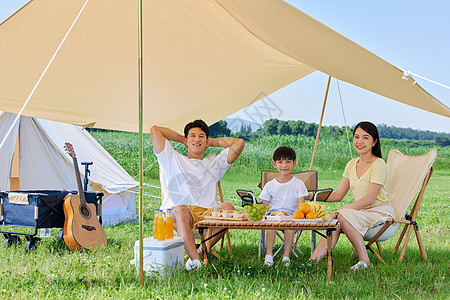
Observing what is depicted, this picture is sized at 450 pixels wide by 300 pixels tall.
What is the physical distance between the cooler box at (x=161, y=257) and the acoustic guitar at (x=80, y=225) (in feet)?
4.03

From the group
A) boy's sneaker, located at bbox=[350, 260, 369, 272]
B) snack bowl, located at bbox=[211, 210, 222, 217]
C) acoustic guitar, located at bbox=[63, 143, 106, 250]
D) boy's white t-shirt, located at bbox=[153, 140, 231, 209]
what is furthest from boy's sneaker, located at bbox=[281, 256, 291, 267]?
acoustic guitar, located at bbox=[63, 143, 106, 250]

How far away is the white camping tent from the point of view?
5145 mm

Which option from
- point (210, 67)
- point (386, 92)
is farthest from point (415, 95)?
point (210, 67)

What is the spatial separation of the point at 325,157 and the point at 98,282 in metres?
11.1

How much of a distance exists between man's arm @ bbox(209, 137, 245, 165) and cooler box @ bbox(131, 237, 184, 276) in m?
0.94

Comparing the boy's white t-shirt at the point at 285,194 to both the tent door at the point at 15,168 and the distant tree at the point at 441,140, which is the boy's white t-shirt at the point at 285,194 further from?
the distant tree at the point at 441,140

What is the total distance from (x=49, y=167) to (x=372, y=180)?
3.68 meters

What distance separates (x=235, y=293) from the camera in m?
2.38

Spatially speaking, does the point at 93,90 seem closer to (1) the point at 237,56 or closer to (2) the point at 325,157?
(1) the point at 237,56

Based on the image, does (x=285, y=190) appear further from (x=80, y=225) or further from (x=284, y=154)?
(x=80, y=225)

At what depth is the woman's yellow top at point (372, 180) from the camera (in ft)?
10.2

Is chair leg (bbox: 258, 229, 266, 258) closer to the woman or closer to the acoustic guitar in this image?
the woman

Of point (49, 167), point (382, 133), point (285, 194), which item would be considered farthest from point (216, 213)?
point (382, 133)

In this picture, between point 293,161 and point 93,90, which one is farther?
point 93,90
